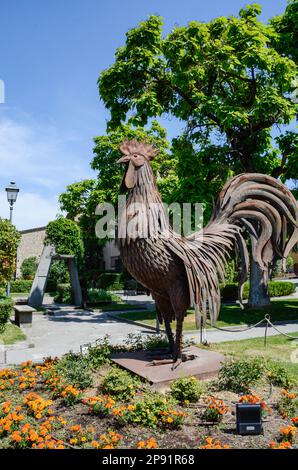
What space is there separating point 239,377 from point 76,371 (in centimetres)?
284

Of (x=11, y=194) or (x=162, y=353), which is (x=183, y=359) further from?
(x=11, y=194)

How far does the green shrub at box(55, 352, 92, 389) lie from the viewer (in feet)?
21.5

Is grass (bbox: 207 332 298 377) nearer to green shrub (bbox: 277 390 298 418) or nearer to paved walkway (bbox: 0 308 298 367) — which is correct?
paved walkway (bbox: 0 308 298 367)

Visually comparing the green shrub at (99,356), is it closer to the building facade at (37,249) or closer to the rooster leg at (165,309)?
the rooster leg at (165,309)

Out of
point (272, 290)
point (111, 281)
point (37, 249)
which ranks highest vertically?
point (37, 249)

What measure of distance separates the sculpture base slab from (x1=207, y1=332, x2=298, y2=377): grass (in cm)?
178

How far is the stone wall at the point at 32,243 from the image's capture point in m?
42.5

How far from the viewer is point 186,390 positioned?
5887mm

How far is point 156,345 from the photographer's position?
28.3ft

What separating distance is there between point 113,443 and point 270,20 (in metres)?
19.6

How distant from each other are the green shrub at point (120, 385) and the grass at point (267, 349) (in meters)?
3.57

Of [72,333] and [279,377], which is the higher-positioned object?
[279,377]

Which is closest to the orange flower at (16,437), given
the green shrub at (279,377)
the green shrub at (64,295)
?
the green shrub at (279,377)

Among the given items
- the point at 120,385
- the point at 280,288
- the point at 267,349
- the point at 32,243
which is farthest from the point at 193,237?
the point at 32,243
